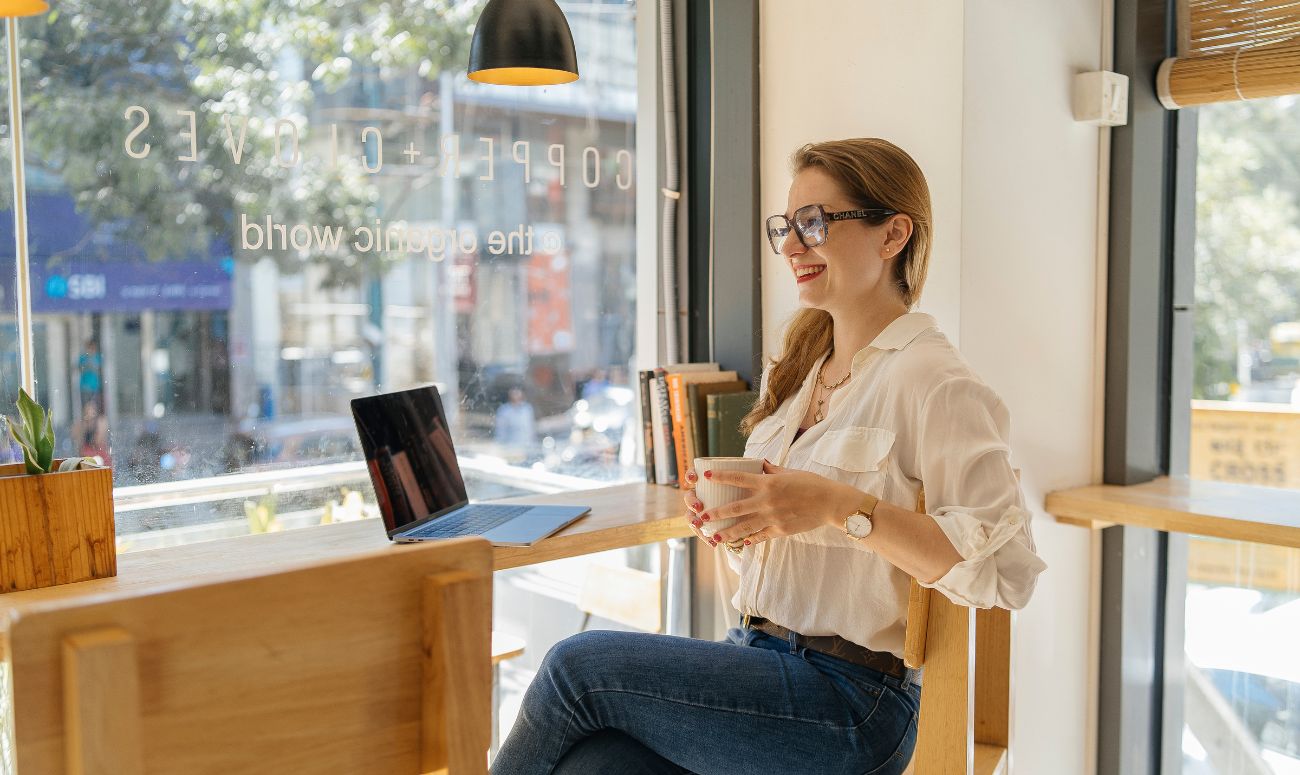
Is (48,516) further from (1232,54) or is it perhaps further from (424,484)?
(1232,54)

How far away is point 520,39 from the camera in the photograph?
2.21 meters

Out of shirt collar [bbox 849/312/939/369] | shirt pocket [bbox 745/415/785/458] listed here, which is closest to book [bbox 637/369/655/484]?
shirt pocket [bbox 745/415/785/458]

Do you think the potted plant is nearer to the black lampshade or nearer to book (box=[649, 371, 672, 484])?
the black lampshade

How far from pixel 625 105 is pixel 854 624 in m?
1.78

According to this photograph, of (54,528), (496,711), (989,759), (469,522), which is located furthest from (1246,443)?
(54,528)

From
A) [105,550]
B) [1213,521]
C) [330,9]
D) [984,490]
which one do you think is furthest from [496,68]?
[1213,521]

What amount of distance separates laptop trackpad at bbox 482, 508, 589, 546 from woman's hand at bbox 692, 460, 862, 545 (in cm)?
54

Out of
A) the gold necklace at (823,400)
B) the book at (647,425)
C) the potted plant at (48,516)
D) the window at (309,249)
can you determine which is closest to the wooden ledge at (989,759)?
the gold necklace at (823,400)

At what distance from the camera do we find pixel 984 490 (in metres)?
1.51

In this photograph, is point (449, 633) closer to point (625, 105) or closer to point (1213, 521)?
point (1213, 521)

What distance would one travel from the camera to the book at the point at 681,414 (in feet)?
8.26

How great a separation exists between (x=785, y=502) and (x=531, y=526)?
2.38ft

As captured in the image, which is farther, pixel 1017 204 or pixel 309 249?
pixel 309 249

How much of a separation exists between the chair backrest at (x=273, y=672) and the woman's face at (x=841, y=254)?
965mm
